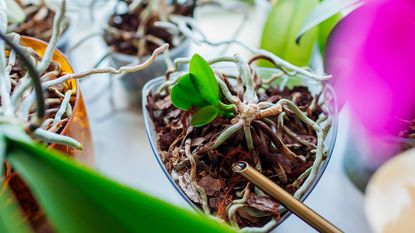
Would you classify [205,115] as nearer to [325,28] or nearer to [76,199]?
[76,199]

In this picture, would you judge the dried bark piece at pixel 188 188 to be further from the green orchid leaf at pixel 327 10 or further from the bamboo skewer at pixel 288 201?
the green orchid leaf at pixel 327 10

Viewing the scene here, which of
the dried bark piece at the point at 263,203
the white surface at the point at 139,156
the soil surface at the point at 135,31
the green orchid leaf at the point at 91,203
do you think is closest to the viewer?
the green orchid leaf at the point at 91,203

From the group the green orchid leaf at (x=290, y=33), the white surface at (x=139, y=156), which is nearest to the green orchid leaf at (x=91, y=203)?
the white surface at (x=139, y=156)

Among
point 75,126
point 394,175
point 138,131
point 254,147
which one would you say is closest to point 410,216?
point 394,175

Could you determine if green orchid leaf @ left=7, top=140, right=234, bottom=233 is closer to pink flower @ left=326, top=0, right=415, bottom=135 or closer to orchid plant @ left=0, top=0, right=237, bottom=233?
orchid plant @ left=0, top=0, right=237, bottom=233

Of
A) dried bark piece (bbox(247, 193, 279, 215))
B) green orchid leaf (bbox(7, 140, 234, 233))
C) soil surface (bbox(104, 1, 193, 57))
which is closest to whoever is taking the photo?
green orchid leaf (bbox(7, 140, 234, 233))

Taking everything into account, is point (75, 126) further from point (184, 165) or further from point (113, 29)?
point (113, 29)

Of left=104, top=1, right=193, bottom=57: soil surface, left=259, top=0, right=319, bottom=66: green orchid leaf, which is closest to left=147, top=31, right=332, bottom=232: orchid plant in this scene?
left=259, top=0, right=319, bottom=66: green orchid leaf
